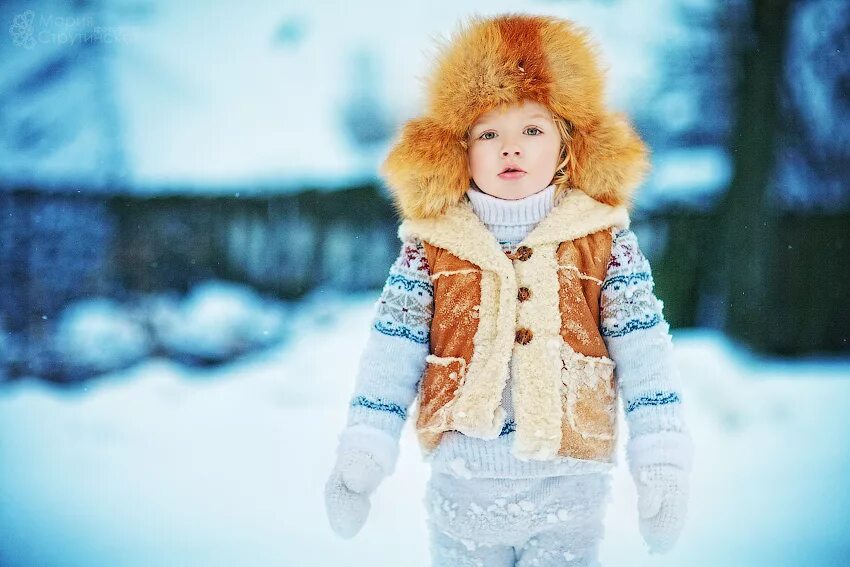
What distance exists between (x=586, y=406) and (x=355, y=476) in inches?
15.2

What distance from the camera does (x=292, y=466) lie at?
2.34 meters

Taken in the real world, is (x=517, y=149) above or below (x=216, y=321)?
above

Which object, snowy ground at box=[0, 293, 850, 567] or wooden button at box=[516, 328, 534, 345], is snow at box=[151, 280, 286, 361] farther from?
wooden button at box=[516, 328, 534, 345]

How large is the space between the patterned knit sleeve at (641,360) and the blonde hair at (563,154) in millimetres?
130

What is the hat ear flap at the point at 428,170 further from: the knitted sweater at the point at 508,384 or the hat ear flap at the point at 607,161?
the hat ear flap at the point at 607,161

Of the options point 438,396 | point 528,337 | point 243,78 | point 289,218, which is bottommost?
point 438,396

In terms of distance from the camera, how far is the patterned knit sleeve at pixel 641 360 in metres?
1.23

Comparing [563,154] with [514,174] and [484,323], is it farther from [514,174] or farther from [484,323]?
[484,323]

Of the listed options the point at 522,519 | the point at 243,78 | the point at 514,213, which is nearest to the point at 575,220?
the point at 514,213

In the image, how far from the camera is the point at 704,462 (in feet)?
7.58

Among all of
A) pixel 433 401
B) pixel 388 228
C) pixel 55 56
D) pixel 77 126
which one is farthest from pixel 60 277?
pixel 433 401

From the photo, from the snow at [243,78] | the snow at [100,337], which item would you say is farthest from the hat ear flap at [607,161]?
the snow at [100,337]

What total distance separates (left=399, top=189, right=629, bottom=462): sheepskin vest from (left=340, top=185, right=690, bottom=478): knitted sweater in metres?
0.02

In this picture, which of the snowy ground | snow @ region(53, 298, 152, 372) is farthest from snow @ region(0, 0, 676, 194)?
the snowy ground
